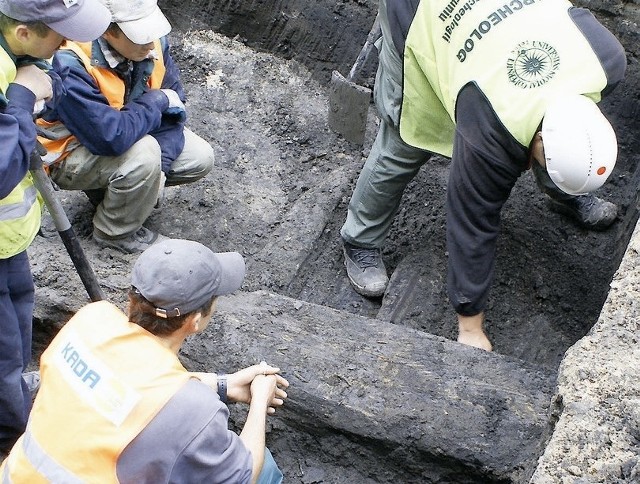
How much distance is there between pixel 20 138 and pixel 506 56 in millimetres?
1541

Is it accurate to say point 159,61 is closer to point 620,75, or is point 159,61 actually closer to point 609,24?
point 620,75

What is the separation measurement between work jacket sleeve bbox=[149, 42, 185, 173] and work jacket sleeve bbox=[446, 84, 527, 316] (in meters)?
1.33

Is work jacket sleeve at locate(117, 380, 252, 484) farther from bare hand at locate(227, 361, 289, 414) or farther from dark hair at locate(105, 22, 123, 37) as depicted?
dark hair at locate(105, 22, 123, 37)

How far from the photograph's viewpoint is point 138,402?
175cm

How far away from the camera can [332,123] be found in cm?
455

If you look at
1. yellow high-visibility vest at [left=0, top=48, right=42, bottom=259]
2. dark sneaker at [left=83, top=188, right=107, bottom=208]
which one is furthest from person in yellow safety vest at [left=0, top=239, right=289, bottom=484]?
dark sneaker at [left=83, top=188, right=107, bottom=208]

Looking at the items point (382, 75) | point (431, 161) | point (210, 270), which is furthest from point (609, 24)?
point (210, 270)

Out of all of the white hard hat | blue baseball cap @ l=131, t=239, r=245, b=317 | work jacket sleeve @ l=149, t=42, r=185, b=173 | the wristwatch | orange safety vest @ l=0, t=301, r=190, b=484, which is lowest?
work jacket sleeve @ l=149, t=42, r=185, b=173

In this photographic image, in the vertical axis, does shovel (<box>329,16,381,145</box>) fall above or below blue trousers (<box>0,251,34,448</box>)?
above

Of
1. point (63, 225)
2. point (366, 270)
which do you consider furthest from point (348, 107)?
point (63, 225)

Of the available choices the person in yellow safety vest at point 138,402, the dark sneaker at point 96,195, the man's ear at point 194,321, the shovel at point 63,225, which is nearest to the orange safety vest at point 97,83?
the dark sneaker at point 96,195

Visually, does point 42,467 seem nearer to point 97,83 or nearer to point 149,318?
point 149,318

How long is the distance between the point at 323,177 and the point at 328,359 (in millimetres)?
1712

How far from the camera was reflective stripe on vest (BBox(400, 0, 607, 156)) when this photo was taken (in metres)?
2.58
